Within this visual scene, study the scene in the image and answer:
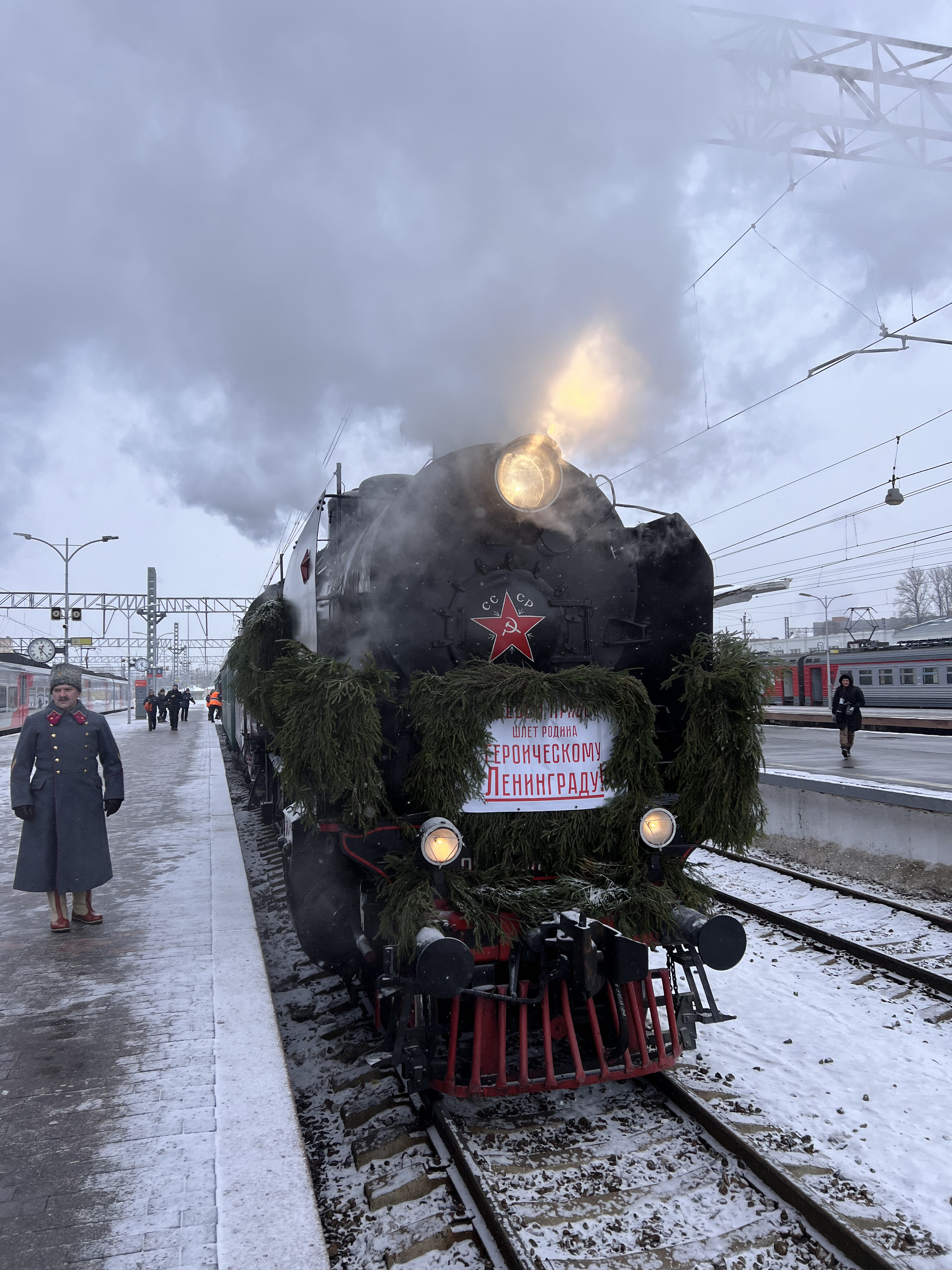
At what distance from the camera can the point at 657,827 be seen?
147 inches

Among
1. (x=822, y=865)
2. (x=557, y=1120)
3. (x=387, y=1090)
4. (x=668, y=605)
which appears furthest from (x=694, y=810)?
(x=822, y=865)

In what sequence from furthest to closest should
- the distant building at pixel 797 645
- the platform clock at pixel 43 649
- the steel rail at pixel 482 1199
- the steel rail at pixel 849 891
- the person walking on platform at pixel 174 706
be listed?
the distant building at pixel 797 645
the person walking on platform at pixel 174 706
the platform clock at pixel 43 649
the steel rail at pixel 849 891
the steel rail at pixel 482 1199

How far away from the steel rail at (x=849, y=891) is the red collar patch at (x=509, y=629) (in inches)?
103

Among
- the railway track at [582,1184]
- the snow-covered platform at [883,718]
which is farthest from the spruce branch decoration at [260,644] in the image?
the snow-covered platform at [883,718]

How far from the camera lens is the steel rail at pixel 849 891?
6652 mm

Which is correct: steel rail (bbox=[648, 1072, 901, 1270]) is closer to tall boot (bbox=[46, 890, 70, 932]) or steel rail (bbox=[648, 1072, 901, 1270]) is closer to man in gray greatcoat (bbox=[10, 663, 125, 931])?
man in gray greatcoat (bbox=[10, 663, 125, 931])

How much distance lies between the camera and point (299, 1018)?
4844mm

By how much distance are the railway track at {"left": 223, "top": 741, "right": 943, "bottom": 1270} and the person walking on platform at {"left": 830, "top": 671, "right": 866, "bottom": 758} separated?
11508 mm

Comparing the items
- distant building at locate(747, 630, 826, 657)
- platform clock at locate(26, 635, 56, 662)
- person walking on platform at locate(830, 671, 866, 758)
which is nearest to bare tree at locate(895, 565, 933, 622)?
distant building at locate(747, 630, 826, 657)

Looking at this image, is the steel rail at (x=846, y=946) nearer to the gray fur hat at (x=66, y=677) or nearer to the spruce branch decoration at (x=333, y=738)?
the spruce branch decoration at (x=333, y=738)

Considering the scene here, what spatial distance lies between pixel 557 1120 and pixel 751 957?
2.81 metres

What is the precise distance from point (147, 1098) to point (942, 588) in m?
70.2

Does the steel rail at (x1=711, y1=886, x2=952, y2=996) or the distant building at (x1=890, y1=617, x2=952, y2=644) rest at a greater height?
the distant building at (x1=890, y1=617, x2=952, y2=644)

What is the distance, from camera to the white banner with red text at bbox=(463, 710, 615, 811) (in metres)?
3.65
